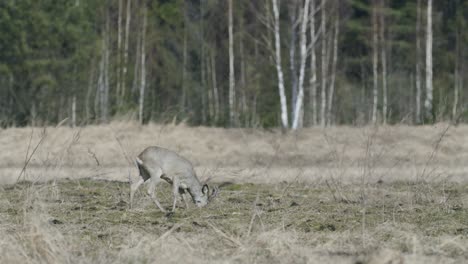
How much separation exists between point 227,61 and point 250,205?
33.1 meters

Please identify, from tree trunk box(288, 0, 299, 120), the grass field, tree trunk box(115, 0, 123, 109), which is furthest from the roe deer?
tree trunk box(115, 0, 123, 109)

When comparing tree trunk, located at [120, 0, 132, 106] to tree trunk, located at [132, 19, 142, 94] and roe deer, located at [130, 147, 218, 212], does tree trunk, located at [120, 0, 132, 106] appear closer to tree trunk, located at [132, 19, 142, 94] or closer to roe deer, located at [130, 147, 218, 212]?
tree trunk, located at [132, 19, 142, 94]

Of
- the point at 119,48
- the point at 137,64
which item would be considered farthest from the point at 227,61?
the point at 119,48

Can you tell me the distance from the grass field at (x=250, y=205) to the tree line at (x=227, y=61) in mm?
4795

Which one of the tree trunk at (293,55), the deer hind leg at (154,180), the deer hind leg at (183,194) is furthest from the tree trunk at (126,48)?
the deer hind leg at (154,180)

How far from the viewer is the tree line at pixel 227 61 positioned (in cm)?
3538

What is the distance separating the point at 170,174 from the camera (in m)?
15.7

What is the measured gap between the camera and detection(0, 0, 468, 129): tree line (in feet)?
116

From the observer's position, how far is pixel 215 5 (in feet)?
152

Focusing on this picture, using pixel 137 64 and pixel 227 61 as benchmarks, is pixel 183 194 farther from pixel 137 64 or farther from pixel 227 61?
pixel 227 61

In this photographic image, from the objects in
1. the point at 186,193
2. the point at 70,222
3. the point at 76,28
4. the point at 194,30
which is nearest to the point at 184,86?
the point at 194,30

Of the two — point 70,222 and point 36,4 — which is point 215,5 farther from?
point 70,222

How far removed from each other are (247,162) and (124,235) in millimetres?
Result: 13259

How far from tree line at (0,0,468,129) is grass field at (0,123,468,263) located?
4.79m
